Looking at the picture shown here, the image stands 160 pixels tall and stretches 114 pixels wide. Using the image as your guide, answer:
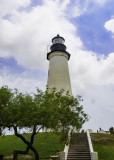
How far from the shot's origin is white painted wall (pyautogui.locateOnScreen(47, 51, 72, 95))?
4044cm

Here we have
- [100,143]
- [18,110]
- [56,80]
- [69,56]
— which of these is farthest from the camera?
[69,56]

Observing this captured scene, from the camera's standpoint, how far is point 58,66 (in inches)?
1668

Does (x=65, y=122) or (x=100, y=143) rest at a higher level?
(x=65, y=122)

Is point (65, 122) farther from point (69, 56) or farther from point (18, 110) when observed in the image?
point (69, 56)

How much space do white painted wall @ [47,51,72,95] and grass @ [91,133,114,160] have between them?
13393 millimetres

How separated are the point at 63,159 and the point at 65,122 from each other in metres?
3.61

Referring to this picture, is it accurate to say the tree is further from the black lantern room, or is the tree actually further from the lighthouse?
the black lantern room

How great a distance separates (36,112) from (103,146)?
1306cm

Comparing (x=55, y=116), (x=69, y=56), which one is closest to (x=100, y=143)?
(x=55, y=116)

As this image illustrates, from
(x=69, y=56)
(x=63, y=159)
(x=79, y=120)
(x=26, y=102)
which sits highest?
(x=69, y=56)

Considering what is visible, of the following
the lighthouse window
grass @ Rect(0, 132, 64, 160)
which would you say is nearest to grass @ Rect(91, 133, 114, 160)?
grass @ Rect(0, 132, 64, 160)

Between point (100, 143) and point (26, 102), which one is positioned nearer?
point (26, 102)

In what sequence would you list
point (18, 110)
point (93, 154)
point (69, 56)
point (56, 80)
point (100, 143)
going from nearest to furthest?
point (18, 110) → point (93, 154) → point (100, 143) → point (56, 80) → point (69, 56)

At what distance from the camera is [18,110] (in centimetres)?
1775
